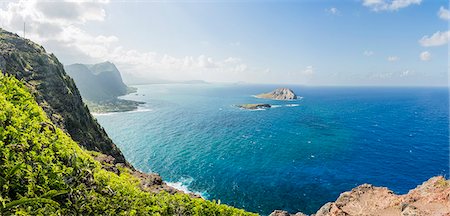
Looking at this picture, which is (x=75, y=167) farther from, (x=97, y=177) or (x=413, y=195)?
(x=413, y=195)

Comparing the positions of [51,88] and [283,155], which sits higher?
[51,88]

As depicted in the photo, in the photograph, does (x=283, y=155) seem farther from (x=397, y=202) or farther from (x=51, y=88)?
(x=51, y=88)

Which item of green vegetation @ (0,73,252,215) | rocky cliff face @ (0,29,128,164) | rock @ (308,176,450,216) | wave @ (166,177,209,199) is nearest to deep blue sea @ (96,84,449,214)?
wave @ (166,177,209,199)

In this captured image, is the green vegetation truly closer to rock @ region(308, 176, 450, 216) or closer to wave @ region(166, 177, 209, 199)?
rock @ region(308, 176, 450, 216)

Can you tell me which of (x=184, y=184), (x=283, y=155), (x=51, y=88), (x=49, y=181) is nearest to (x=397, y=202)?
(x=49, y=181)

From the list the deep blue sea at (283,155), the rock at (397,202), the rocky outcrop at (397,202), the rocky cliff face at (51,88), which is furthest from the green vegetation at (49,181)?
the deep blue sea at (283,155)

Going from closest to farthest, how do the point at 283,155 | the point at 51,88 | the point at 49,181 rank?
the point at 49,181 < the point at 51,88 < the point at 283,155

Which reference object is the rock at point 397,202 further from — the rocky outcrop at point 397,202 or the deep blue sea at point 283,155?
the deep blue sea at point 283,155
